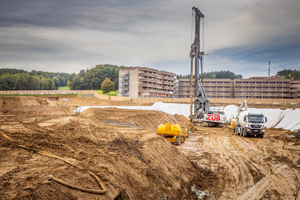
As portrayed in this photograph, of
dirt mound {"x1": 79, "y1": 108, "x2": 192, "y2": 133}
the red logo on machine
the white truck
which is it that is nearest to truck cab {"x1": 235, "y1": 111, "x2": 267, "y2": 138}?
the white truck

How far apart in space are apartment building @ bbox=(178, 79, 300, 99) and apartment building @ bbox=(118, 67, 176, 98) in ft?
60.8

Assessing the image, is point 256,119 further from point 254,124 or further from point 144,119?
point 144,119

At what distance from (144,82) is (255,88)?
5058 centimetres

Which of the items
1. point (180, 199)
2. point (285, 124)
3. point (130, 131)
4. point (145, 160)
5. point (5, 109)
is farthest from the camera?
point (5, 109)

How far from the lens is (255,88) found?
347 ft

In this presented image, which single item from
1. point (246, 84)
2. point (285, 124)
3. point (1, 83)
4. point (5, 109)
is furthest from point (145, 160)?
point (1, 83)

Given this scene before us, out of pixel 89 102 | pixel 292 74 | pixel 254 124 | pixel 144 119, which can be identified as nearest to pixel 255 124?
pixel 254 124

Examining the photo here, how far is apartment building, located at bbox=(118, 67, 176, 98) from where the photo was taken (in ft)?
319

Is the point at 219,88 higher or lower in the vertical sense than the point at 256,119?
higher

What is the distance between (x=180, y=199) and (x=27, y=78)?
131m

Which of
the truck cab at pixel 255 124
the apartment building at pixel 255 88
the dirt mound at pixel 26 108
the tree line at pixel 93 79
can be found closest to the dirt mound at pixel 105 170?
the truck cab at pixel 255 124

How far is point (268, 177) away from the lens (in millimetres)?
12516

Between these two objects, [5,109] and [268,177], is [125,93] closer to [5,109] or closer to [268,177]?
[5,109]

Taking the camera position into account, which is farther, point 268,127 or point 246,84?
point 246,84
